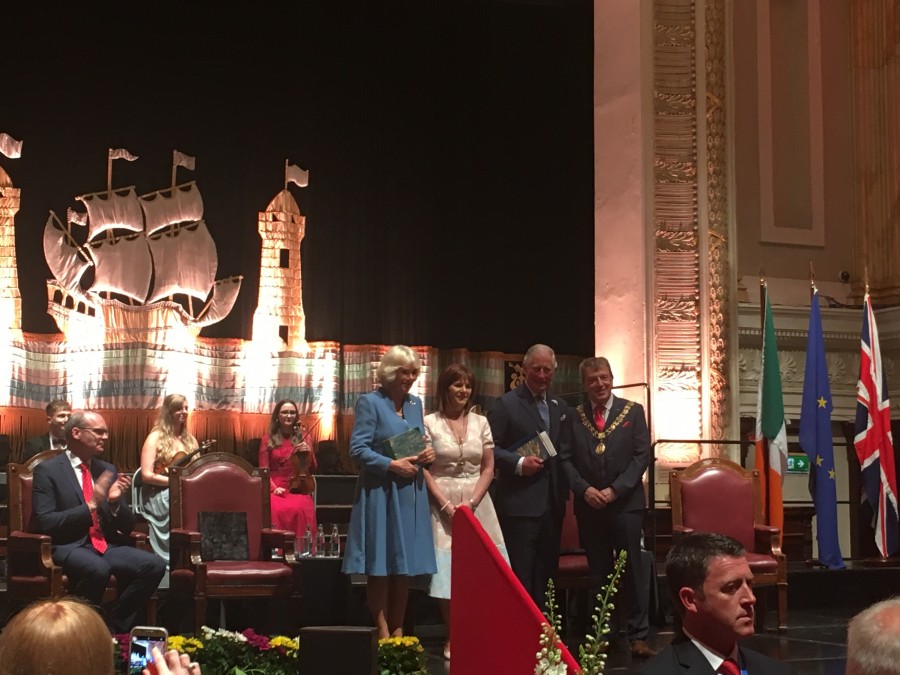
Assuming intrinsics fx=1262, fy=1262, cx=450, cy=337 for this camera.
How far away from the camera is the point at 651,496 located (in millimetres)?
7945

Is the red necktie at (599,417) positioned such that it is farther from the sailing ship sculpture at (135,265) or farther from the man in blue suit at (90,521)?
the sailing ship sculpture at (135,265)

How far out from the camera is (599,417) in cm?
632

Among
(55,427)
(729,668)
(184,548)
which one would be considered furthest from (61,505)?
(729,668)

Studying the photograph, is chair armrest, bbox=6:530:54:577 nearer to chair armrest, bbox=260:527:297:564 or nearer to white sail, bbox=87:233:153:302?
chair armrest, bbox=260:527:297:564

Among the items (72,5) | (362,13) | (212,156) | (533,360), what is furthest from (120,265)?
(533,360)

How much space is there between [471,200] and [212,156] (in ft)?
7.93

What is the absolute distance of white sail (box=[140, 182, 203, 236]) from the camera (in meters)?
11.1

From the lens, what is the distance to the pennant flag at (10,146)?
1055 cm

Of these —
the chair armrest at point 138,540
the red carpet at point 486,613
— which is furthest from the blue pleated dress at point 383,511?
the red carpet at point 486,613

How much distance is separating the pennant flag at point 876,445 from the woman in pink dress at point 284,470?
12.6 ft

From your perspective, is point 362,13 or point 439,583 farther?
point 362,13

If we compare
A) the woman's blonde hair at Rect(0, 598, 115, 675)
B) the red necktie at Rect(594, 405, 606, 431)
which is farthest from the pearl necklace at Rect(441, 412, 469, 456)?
the woman's blonde hair at Rect(0, 598, 115, 675)

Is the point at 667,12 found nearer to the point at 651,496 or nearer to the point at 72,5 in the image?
the point at 651,496

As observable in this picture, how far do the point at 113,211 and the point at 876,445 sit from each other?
654 cm
